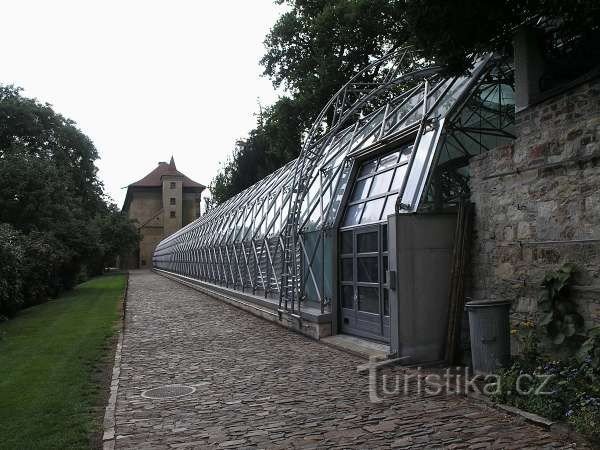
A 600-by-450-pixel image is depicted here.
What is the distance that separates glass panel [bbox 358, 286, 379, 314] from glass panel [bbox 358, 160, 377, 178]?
2.72 m

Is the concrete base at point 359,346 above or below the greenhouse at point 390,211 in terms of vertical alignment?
below

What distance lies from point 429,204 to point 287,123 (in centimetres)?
1907

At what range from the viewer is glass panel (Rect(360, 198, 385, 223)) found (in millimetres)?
11055

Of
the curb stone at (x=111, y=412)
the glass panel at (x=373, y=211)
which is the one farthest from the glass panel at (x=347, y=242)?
the curb stone at (x=111, y=412)

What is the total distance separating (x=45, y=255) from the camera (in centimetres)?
2289

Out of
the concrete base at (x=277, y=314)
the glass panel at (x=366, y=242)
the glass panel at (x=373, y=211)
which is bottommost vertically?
the concrete base at (x=277, y=314)

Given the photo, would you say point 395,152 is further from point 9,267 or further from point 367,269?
point 9,267

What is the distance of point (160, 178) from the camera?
92.1 metres

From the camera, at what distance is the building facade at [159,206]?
82438 mm

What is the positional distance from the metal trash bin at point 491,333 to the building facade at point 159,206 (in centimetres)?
7701

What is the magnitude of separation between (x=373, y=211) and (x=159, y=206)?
273 feet

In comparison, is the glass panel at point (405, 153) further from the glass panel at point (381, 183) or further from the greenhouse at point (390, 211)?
the glass panel at point (381, 183)

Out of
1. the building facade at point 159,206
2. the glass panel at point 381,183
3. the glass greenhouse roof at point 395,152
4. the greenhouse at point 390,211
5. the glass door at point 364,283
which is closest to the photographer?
the greenhouse at point 390,211

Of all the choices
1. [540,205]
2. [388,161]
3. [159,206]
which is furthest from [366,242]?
[159,206]
